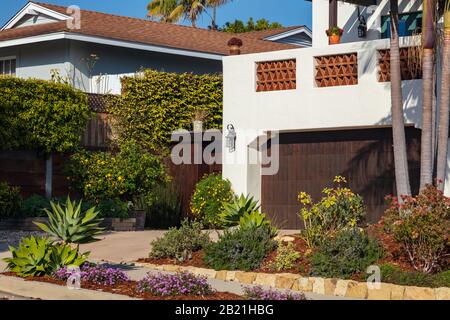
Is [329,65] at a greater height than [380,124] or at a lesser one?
greater

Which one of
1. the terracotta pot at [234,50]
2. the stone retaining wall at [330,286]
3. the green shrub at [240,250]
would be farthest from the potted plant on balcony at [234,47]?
the stone retaining wall at [330,286]

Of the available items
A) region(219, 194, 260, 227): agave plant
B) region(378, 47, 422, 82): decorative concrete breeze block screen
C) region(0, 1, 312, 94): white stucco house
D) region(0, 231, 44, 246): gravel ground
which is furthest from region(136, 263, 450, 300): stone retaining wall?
region(0, 1, 312, 94): white stucco house

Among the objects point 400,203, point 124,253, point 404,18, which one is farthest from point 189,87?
Answer: point 400,203

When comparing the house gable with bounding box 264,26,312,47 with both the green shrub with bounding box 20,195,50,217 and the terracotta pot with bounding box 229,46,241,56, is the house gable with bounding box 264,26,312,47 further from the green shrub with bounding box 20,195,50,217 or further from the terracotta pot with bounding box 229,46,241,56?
the green shrub with bounding box 20,195,50,217

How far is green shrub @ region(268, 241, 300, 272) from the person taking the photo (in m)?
14.4

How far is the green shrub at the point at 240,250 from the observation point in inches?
581

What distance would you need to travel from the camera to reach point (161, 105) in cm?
2491

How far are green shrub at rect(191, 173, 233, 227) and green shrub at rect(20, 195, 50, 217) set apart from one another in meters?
3.32

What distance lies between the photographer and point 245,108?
20734mm

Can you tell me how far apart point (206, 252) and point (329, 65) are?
19.3ft

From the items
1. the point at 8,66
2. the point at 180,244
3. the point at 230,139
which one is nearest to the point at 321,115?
the point at 230,139

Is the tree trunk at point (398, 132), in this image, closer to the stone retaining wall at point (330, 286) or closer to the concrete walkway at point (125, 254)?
the stone retaining wall at point (330, 286)
